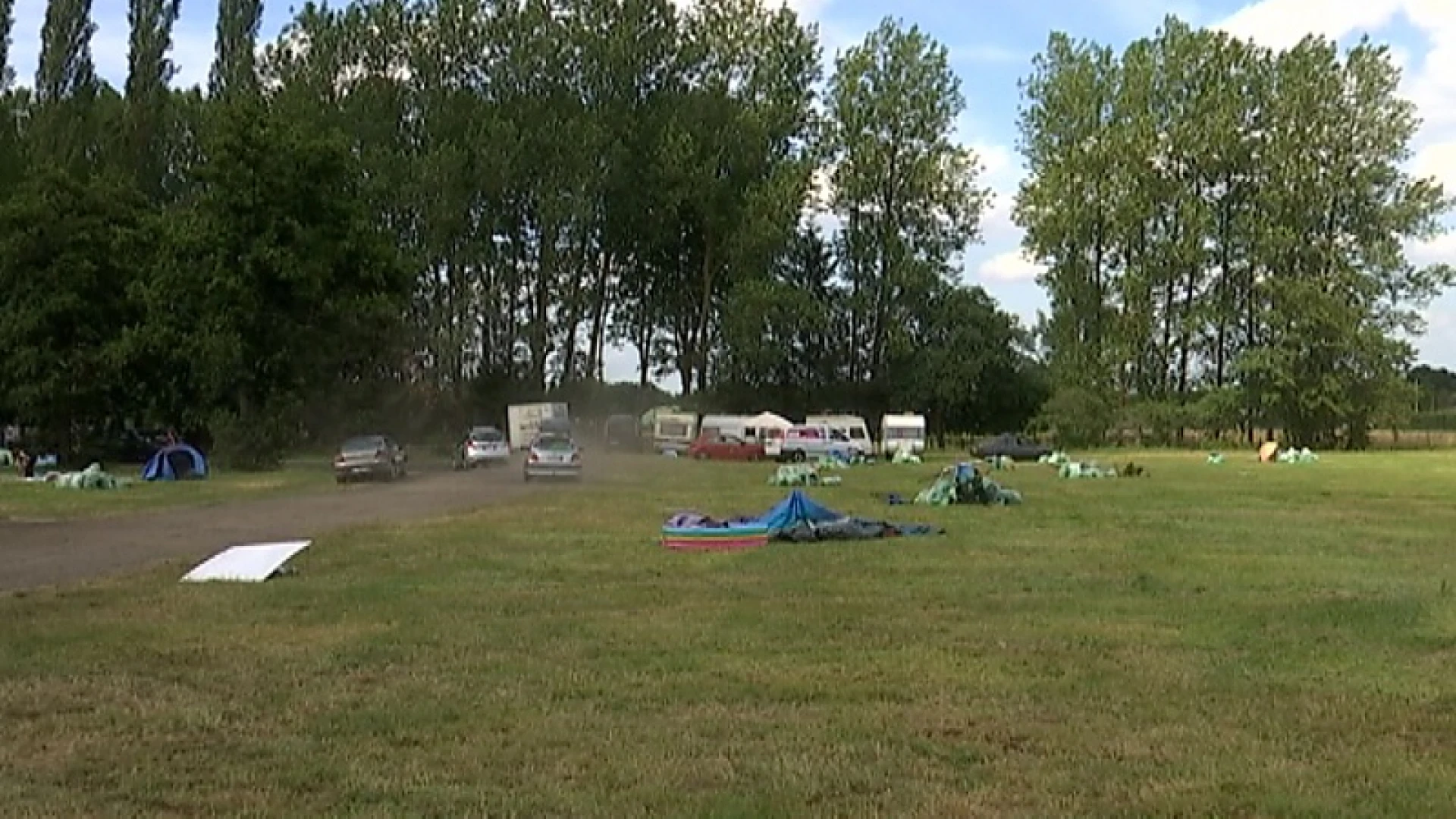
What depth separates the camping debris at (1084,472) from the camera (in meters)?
43.0

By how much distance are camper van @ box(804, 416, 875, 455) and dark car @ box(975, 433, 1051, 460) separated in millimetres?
5299

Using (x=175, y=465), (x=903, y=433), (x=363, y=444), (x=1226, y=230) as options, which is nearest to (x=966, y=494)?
(x=363, y=444)

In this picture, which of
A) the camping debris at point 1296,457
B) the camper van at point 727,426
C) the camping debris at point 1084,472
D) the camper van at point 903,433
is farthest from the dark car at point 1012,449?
the camping debris at point 1084,472

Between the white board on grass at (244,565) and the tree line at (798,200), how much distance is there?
1702 inches

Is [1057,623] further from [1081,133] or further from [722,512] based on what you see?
[1081,133]

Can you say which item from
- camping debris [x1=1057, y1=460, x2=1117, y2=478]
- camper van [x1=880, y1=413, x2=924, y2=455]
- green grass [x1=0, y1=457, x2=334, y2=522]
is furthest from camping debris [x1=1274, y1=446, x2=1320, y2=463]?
green grass [x1=0, y1=457, x2=334, y2=522]

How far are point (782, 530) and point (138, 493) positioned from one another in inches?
810

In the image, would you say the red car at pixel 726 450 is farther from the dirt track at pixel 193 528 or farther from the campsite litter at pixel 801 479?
the dirt track at pixel 193 528

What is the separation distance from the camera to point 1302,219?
7525 cm

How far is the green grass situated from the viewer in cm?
2805

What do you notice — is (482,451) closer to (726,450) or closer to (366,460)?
(366,460)

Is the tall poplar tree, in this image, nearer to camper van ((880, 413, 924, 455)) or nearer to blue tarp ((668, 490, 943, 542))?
camper van ((880, 413, 924, 455))

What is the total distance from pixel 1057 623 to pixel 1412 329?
71.6 metres

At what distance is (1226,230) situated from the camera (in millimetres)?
77875
